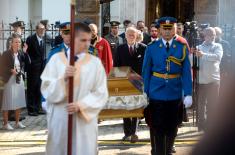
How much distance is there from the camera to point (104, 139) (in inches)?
342

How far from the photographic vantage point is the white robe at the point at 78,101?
443 cm

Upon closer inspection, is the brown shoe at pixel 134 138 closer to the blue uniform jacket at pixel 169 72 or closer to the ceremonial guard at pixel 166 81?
the ceremonial guard at pixel 166 81

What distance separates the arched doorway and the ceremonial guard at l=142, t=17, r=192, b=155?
597 inches

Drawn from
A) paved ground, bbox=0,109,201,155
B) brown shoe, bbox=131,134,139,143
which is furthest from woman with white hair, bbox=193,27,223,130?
brown shoe, bbox=131,134,139,143

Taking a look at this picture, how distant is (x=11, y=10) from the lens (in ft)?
70.6

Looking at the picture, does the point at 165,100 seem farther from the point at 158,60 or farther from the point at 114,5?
the point at 114,5

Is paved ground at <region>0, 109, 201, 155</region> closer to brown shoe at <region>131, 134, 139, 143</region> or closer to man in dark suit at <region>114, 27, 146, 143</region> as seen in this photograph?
brown shoe at <region>131, 134, 139, 143</region>

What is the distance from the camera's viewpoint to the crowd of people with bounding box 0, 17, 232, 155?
4.49 metres

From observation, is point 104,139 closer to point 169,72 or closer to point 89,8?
point 169,72

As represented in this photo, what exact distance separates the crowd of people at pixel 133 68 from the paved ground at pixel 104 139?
291 millimetres

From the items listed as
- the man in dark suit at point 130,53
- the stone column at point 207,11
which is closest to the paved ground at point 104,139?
the man in dark suit at point 130,53

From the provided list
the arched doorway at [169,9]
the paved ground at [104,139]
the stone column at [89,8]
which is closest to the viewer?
the paved ground at [104,139]

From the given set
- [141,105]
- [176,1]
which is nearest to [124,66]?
[141,105]

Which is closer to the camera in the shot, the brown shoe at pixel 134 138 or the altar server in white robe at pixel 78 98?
the altar server in white robe at pixel 78 98
